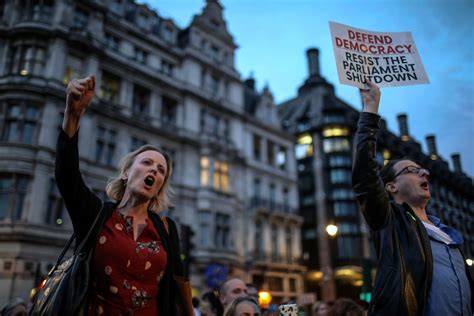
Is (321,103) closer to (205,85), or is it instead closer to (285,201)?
(285,201)

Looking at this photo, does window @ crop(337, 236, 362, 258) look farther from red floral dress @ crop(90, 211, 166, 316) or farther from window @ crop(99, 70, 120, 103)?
red floral dress @ crop(90, 211, 166, 316)

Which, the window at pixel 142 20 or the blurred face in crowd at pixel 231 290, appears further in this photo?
the window at pixel 142 20

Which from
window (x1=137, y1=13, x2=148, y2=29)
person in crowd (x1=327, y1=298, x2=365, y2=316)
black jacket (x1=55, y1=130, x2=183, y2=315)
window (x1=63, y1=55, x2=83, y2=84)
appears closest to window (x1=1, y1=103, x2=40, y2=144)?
window (x1=63, y1=55, x2=83, y2=84)

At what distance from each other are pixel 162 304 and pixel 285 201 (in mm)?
30252

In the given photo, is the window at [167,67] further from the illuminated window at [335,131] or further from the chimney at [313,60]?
the chimney at [313,60]

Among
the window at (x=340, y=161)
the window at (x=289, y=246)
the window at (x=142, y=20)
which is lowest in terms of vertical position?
the window at (x=289, y=246)

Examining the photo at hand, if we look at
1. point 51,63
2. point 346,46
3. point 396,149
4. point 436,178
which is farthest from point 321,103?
point 346,46

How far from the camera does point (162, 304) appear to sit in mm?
2658

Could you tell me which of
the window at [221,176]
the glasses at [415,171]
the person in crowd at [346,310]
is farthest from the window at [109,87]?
the glasses at [415,171]

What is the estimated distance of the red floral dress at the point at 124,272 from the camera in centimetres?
247

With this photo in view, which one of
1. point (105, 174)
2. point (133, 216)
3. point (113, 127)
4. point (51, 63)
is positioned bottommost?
point (133, 216)

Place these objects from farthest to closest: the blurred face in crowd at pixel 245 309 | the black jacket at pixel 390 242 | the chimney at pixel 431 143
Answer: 1. the chimney at pixel 431 143
2. the blurred face in crowd at pixel 245 309
3. the black jacket at pixel 390 242

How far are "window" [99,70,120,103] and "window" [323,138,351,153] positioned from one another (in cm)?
2480

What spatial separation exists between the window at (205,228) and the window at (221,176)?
222 cm
